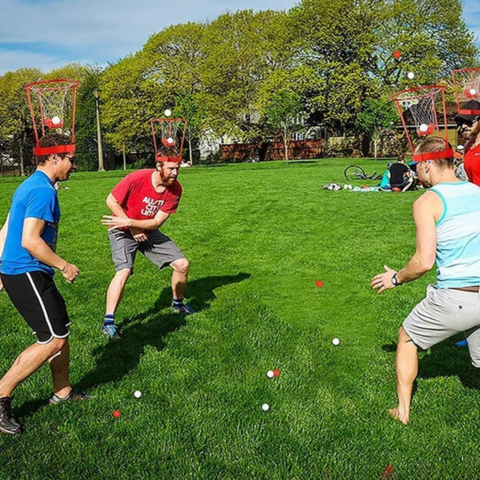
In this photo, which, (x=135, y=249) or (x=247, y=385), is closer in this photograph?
(x=247, y=385)

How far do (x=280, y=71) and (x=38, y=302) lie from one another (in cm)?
4318

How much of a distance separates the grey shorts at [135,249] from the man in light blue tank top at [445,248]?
3.29 meters

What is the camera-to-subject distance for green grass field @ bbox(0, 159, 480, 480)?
3.44 metres

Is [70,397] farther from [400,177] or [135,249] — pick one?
[400,177]

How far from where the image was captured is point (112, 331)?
5.65 meters

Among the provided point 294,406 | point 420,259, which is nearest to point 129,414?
point 294,406

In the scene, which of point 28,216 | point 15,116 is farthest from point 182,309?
point 15,116

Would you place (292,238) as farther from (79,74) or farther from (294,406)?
(79,74)

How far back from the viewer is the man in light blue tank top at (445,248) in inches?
136

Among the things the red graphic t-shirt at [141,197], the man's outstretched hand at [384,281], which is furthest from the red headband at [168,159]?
the man's outstretched hand at [384,281]

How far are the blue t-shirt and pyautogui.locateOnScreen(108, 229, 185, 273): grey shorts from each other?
2.14 meters

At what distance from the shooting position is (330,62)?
4416cm

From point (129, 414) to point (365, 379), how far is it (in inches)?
77.7

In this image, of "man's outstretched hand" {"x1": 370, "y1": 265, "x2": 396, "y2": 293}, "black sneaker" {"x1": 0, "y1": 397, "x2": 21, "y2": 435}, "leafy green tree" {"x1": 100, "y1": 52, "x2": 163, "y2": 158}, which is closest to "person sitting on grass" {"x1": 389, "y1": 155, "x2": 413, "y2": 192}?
"man's outstretched hand" {"x1": 370, "y1": 265, "x2": 396, "y2": 293}
